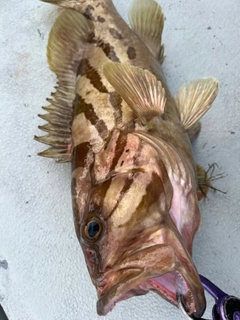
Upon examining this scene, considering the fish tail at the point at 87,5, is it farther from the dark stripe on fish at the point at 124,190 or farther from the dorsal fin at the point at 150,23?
the dark stripe on fish at the point at 124,190

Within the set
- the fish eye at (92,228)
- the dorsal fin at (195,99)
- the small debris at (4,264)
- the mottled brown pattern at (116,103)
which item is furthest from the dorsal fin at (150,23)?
the small debris at (4,264)

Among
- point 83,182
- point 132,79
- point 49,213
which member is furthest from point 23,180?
point 132,79

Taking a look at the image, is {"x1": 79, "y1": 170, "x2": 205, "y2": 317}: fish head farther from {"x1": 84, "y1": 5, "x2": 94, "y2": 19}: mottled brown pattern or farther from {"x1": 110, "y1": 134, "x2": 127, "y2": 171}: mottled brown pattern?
{"x1": 84, "y1": 5, "x2": 94, "y2": 19}: mottled brown pattern

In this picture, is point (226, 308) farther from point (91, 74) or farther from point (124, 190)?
point (91, 74)

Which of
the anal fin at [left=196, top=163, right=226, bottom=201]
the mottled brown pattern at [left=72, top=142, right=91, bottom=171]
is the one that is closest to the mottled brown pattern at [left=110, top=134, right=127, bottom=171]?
the mottled brown pattern at [left=72, top=142, right=91, bottom=171]

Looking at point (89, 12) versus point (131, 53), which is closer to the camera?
point (131, 53)

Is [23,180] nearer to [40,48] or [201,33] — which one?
[40,48]

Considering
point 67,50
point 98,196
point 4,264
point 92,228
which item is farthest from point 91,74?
point 4,264
